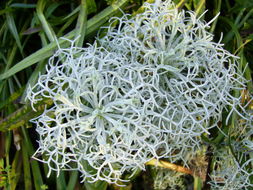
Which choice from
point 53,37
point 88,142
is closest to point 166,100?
point 88,142

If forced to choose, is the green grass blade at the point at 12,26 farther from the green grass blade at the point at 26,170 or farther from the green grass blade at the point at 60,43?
the green grass blade at the point at 26,170

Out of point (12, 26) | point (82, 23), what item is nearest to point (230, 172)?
point (82, 23)

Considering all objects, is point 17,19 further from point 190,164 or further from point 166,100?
point 190,164

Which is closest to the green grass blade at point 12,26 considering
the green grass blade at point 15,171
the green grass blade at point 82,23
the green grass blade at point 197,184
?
the green grass blade at point 82,23

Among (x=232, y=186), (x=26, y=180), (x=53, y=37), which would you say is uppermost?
(x=53, y=37)

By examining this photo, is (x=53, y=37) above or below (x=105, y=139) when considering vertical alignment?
above

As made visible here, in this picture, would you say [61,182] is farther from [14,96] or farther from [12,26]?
[12,26]

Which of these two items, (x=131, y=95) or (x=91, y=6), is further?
(x=91, y=6)
